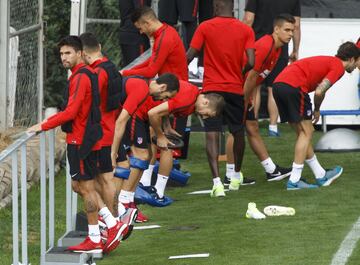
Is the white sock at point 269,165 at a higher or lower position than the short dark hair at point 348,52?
lower

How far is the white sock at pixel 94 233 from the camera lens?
398 inches

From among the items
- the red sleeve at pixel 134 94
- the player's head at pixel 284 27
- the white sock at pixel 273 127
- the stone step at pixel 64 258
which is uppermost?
the player's head at pixel 284 27

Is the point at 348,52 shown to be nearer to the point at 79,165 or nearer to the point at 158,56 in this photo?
the point at 158,56

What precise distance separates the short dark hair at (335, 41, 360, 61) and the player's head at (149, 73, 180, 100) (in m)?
2.14

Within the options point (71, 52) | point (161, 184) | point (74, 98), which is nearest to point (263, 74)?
point (161, 184)

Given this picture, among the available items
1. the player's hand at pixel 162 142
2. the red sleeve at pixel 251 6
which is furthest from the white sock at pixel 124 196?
the red sleeve at pixel 251 6

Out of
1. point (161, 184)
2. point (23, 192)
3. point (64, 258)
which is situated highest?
point (23, 192)

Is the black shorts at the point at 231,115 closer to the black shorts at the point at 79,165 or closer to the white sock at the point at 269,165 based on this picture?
the white sock at the point at 269,165

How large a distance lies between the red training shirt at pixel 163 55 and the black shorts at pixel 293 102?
1.02m

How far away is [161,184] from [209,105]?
1.23m

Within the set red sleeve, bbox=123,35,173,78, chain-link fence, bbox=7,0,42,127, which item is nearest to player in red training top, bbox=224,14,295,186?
red sleeve, bbox=123,35,173,78

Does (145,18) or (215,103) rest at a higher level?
(145,18)

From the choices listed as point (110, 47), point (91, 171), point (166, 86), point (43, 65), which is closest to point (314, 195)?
point (166, 86)

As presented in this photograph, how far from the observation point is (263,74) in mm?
14117
